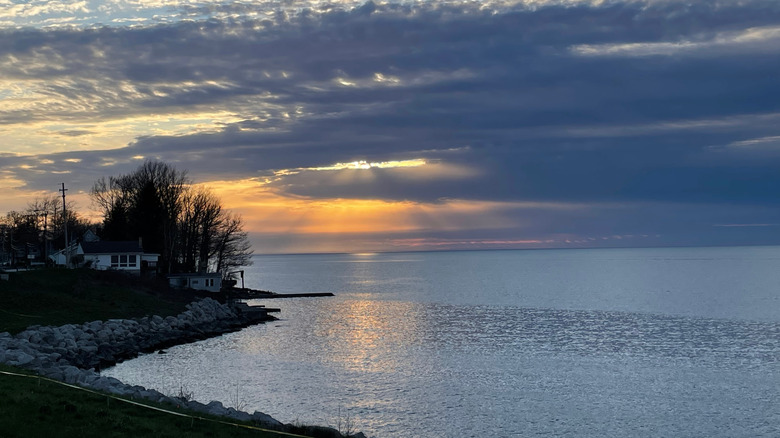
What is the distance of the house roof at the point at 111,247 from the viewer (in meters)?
86.7

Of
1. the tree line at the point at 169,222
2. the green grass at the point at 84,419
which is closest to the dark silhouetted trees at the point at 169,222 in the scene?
the tree line at the point at 169,222

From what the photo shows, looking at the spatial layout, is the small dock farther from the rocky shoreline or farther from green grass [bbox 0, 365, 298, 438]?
green grass [bbox 0, 365, 298, 438]

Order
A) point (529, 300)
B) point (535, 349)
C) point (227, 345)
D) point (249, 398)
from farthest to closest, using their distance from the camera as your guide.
→ point (529, 300)
point (227, 345)
point (535, 349)
point (249, 398)

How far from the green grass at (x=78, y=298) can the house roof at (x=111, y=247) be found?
25.7 feet

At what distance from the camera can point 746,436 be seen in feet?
96.5

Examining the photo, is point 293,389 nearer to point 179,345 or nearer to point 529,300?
point 179,345

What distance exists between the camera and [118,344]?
50.1 meters

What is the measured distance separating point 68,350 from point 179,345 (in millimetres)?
13793

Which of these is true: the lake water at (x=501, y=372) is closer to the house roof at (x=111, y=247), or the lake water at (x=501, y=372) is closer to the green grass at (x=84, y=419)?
the green grass at (x=84, y=419)

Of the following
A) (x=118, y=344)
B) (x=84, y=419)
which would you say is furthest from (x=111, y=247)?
(x=84, y=419)

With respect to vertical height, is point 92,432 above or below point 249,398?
above

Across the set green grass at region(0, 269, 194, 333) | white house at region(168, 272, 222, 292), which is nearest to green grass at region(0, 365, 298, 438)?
green grass at region(0, 269, 194, 333)

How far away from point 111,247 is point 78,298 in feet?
82.9

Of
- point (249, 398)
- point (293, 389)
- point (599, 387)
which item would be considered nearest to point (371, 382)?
point (293, 389)
